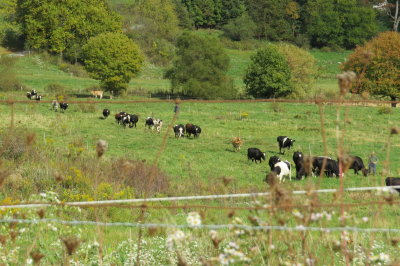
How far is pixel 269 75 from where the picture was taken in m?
54.9

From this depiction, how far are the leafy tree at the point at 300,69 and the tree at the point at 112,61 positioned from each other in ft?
50.2

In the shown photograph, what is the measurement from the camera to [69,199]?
12359mm

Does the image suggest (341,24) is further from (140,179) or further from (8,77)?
(140,179)

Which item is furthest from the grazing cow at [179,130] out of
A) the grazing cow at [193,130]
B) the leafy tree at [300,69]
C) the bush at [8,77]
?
the leafy tree at [300,69]

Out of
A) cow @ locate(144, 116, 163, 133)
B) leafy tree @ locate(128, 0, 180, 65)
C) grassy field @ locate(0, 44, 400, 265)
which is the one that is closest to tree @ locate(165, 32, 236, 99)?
grassy field @ locate(0, 44, 400, 265)

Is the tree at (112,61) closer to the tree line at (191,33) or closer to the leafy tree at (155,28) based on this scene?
the tree line at (191,33)

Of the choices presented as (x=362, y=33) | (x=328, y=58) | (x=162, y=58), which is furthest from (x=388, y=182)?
(x=362, y=33)

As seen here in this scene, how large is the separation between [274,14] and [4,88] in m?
71.3

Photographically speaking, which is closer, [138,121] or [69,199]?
[69,199]

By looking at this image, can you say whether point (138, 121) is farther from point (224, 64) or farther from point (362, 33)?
point (362, 33)

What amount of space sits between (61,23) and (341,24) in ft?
178

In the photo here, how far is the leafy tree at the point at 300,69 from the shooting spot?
5700cm

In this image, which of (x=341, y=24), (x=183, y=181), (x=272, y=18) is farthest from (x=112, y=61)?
(x=272, y=18)

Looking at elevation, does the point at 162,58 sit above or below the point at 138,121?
above
